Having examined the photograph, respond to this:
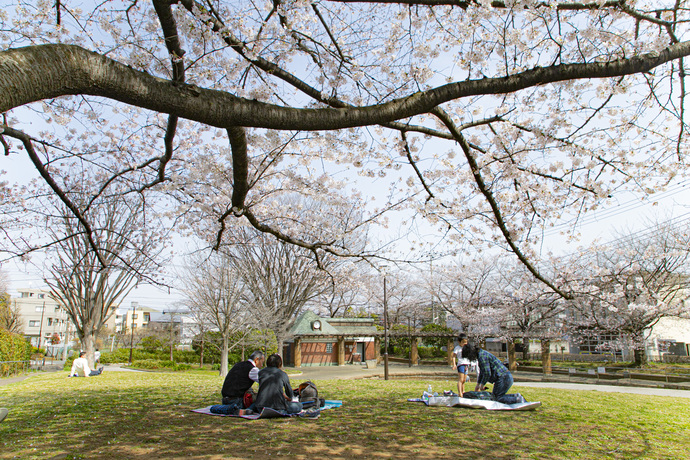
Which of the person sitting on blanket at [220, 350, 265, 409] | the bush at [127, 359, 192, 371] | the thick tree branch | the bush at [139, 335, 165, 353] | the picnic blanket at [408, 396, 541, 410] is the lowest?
the bush at [127, 359, 192, 371]

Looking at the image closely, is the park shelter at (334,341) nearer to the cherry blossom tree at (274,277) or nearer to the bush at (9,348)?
the cherry blossom tree at (274,277)

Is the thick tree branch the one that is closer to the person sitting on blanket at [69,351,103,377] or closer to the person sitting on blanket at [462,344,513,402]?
the person sitting on blanket at [462,344,513,402]

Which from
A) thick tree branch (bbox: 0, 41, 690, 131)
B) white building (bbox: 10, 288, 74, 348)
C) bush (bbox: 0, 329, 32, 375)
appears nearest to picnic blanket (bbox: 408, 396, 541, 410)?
thick tree branch (bbox: 0, 41, 690, 131)

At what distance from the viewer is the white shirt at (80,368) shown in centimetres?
1250

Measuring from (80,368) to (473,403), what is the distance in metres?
12.3

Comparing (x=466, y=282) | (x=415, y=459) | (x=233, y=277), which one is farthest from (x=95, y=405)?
(x=466, y=282)

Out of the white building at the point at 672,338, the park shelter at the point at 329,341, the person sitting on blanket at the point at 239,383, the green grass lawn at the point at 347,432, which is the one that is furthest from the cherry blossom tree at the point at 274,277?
the white building at the point at 672,338

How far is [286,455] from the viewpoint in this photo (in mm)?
3703

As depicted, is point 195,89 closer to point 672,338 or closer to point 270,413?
point 270,413

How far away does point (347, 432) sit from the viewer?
183 inches

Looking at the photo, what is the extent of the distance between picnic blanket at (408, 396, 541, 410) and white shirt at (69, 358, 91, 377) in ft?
36.9

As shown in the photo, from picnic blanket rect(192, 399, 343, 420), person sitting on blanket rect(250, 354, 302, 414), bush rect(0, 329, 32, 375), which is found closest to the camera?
picnic blanket rect(192, 399, 343, 420)

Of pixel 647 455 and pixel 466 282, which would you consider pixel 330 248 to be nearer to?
pixel 647 455

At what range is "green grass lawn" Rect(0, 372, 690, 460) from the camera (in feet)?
12.6
